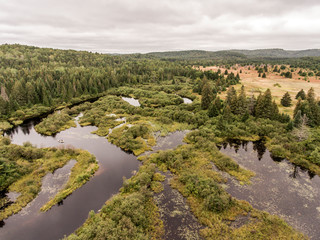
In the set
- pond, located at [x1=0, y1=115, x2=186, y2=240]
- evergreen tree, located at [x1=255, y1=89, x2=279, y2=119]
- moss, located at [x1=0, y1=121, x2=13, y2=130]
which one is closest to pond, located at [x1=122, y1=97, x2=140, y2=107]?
pond, located at [x1=0, y1=115, x2=186, y2=240]

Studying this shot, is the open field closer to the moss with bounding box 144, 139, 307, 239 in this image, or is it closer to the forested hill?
the forested hill

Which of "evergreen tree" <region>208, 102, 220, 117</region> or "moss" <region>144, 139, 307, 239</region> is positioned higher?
"evergreen tree" <region>208, 102, 220, 117</region>

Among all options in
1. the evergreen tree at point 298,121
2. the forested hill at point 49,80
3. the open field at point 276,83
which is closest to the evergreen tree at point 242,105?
the evergreen tree at point 298,121

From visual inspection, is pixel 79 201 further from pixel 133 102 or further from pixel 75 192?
pixel 133 102

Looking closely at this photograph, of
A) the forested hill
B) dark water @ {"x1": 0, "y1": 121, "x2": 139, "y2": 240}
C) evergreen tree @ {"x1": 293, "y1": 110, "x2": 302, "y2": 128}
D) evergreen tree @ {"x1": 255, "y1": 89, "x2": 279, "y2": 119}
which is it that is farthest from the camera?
the forested hill

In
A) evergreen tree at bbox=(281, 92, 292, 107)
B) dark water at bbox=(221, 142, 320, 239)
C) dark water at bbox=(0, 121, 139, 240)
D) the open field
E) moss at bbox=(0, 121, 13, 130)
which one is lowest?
dark water at bbox=(0, 121, 139, 240)

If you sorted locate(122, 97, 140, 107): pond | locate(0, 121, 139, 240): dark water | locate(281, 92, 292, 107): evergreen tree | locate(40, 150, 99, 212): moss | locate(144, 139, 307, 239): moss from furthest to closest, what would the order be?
1. locate(122, 97, 140, 107): pond
2. locate(281, 92, 292, 107): evergreen tree
3. locate(40, 150, 99, 212): moss
4. locate(0, 121, 139, 240): dark water
5. locate(144, 139, 307, 239): moss

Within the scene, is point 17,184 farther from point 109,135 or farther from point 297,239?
point 297,239

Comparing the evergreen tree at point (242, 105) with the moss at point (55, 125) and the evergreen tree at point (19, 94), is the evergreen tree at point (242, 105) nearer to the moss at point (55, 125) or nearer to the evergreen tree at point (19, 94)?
the moss at point (55, 125)
